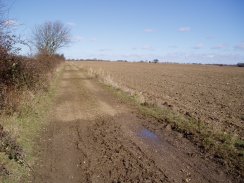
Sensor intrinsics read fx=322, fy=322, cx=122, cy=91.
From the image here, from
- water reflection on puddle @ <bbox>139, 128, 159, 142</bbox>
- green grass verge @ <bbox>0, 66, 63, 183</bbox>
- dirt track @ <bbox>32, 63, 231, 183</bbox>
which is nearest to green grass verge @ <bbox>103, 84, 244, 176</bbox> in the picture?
dirt track @ <bbox>32, 63, 231, 183</bbox>

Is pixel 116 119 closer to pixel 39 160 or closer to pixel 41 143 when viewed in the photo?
pixel 41 143

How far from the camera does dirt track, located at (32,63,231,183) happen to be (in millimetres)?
7676

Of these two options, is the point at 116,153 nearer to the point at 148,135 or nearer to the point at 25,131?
the point at 148,135

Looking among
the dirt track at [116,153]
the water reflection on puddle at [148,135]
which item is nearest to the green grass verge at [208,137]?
the dirt track at [116,153]

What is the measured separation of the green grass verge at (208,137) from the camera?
8.85 m

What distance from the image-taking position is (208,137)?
10.9 metres

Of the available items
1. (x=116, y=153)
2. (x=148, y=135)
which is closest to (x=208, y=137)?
(x=148, y=135)

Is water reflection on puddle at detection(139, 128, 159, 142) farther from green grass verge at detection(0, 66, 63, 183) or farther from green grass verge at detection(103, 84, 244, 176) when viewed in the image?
green grass verge at detection(0, 66, 63, 183)

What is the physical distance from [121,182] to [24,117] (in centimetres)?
674

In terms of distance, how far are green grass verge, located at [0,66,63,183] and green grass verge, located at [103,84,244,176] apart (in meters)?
4.96

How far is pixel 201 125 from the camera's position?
41.6 feet

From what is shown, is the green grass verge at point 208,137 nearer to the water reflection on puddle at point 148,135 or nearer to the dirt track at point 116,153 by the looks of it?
the dirt track at point 116,153

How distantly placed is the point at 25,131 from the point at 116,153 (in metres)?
3.56

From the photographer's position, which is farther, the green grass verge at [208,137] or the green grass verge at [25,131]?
the green grass verge at [208,137]
